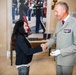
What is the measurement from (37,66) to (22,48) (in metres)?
2.14

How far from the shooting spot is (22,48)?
7.13 feet

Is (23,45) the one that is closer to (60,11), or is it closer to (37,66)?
(60,11)

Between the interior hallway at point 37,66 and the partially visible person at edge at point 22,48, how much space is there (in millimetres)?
1523

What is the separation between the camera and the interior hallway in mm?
3841

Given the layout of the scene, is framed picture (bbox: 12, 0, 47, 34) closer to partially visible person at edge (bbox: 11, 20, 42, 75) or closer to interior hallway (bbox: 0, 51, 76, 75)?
interior hallway (bbox: 0, 51, 76, 75)

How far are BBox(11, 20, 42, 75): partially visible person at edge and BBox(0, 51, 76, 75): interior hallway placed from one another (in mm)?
1523

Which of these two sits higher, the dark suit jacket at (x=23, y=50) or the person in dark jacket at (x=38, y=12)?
the person in dark jacket at (x=38, y=12)

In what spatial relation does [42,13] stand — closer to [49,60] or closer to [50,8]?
[50,8]

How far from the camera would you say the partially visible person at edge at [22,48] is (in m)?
2.19

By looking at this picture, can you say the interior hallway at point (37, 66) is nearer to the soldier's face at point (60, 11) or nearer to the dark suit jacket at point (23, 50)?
the dark suit jacket at point (23, 50)

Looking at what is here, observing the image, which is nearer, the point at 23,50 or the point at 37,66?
the point at 23,50

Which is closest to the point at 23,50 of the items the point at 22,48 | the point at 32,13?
the point at 22,48

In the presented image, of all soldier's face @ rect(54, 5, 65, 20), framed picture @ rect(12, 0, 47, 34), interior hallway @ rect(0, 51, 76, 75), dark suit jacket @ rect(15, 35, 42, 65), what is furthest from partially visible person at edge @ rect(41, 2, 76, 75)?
framed picture @ rect(12, 0, 47, 34)

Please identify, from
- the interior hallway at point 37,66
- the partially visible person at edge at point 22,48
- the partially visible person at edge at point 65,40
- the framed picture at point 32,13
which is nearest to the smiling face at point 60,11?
the partially visible person at edge at point 65,40
